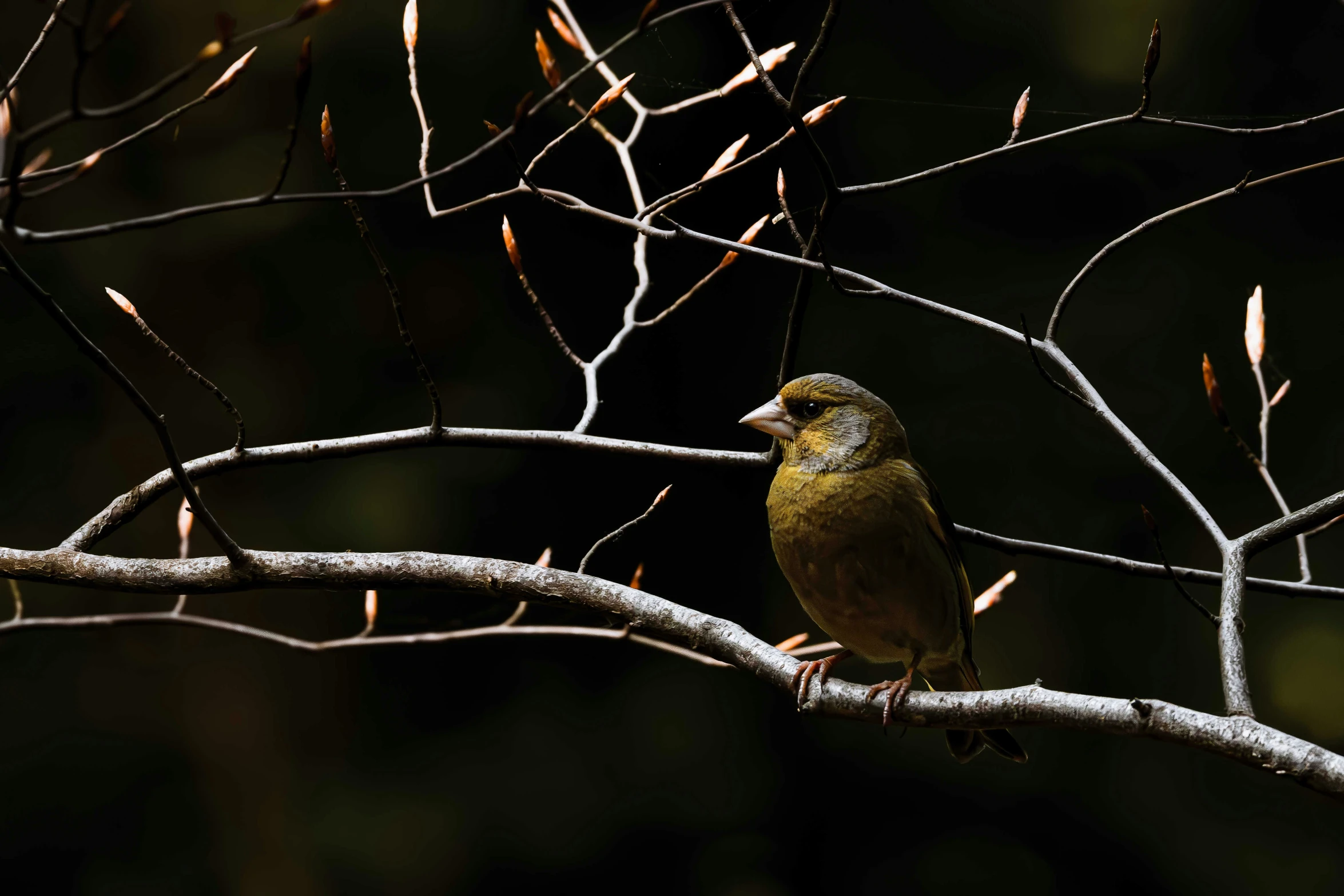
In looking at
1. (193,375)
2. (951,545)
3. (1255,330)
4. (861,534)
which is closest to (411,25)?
(193,375)

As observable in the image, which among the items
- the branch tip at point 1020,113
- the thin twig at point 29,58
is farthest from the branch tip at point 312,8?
the branch tip at point 1020,113

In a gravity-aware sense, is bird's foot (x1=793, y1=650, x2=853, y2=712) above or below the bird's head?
below

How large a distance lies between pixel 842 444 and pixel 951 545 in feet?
0.70

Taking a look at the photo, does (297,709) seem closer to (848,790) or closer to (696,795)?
(696,795)

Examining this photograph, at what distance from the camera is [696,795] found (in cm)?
268

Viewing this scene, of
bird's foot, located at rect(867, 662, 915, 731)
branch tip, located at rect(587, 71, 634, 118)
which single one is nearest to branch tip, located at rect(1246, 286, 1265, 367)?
bird's foot, located at rect(867, 662, 915, 731)

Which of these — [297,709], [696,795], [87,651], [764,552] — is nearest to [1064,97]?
[764,552]

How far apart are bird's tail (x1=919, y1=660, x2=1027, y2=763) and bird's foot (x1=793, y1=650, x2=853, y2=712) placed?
0.17 meters

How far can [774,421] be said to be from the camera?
126 cm

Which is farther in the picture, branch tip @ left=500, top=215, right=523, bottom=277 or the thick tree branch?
branch tip @ left=500, top=215, right=523, bottom=277

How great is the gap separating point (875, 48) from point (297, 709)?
2.26 metres

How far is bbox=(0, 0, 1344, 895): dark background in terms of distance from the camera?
2.51m

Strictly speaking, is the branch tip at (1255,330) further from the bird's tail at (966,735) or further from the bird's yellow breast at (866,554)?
the bird's tail at (966,735)

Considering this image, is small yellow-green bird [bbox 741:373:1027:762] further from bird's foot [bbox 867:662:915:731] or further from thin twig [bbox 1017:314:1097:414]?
thin twig [bbox 1017:314:1097:414]
